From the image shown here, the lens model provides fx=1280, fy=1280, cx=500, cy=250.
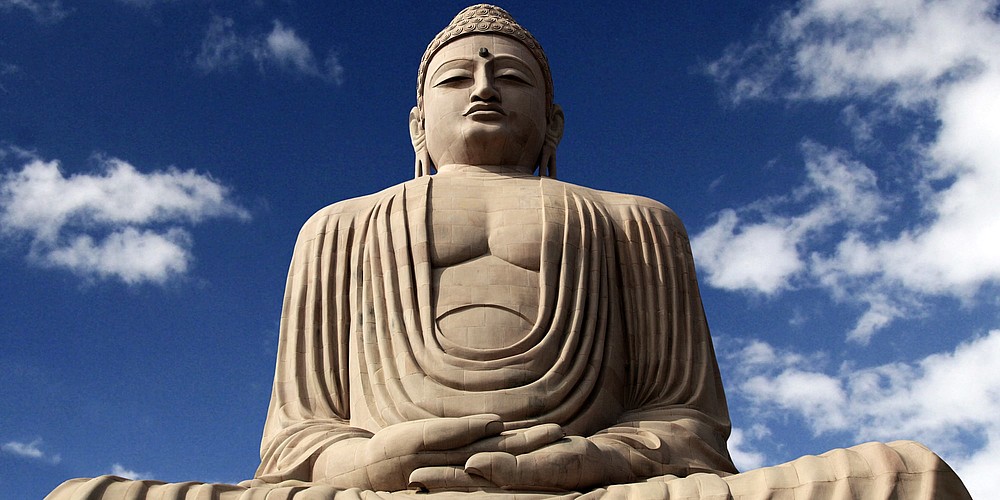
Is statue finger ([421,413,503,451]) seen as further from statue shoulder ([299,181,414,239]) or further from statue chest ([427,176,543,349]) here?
statue shoulder ([299,181,414,239])

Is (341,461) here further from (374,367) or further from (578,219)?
(578,219)

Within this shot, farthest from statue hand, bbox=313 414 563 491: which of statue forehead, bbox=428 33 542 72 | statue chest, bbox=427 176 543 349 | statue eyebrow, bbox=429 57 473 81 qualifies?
statue forehead, bbox=428 33 542 72

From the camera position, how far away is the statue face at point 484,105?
45.2 ft

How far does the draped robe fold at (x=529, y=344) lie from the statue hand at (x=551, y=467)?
0.66 metres

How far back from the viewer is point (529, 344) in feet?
38.1

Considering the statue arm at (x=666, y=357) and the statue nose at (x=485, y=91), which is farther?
the statue nose at (x=485, y=91)

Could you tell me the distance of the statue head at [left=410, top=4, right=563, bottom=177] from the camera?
13797mm

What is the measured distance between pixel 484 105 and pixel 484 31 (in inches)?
39.1

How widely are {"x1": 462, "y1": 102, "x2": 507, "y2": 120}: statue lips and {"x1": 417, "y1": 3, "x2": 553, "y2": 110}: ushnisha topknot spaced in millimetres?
966

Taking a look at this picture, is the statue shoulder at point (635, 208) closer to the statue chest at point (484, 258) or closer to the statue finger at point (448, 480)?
the statue chest at point (484, 258)

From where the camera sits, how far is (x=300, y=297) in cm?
1291

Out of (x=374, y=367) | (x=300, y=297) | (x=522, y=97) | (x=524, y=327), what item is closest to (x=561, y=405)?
(x=524, y=327)

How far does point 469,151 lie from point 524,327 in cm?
273

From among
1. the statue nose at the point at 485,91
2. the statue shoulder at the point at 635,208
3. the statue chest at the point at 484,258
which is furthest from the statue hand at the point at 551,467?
the statue nose at the point at 485,91
